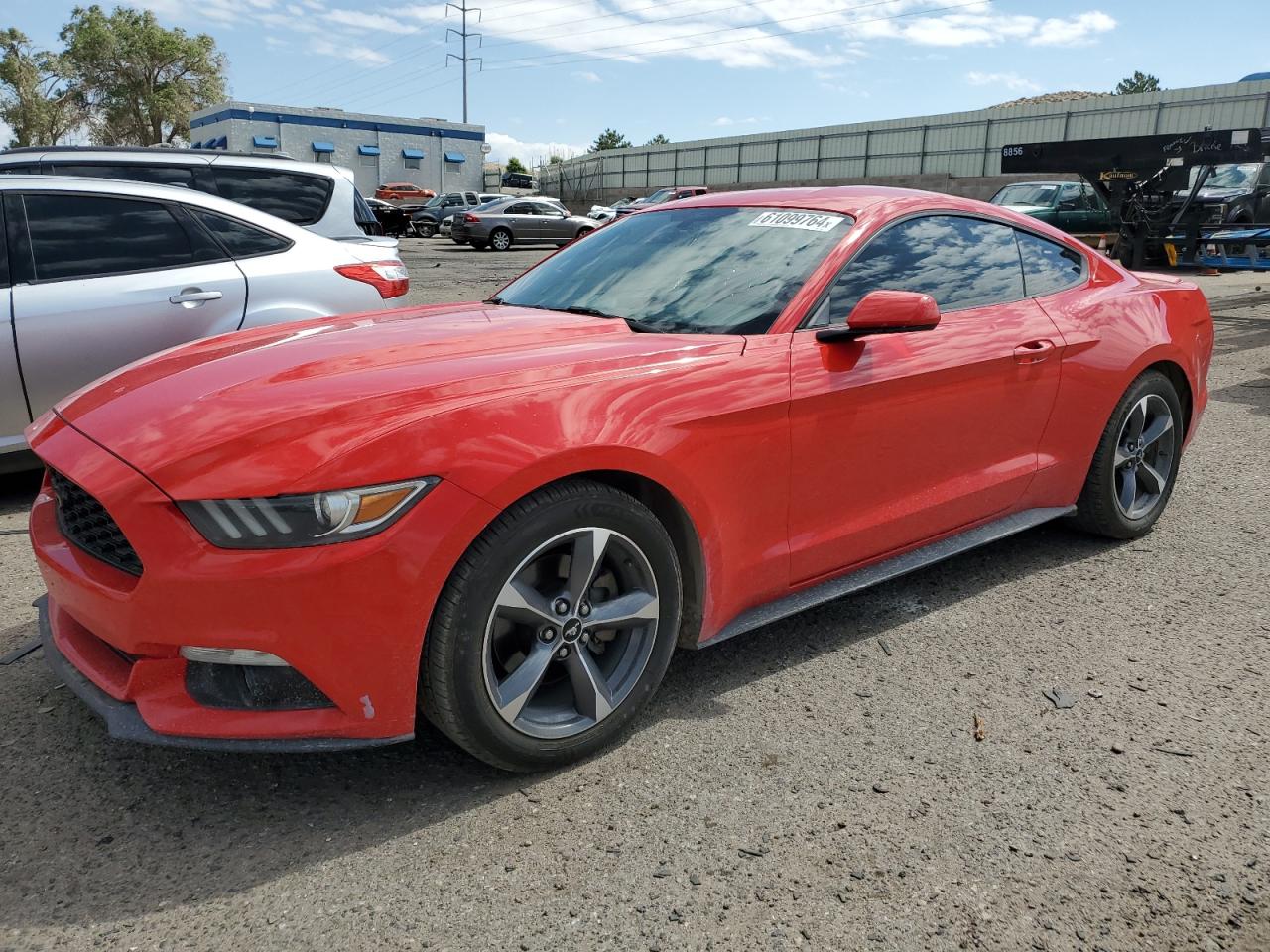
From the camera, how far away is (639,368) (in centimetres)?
278

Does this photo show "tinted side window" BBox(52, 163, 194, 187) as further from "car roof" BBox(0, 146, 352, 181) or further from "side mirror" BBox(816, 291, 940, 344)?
"side mirror" BBox(816, 291, 940, 344)

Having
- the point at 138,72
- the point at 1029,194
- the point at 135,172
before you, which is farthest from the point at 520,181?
the point at 135,172

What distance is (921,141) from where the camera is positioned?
131ft

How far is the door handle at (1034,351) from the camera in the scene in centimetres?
371

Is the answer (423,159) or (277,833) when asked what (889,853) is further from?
(423,159)

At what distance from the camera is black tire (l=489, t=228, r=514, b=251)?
28359 millimetres

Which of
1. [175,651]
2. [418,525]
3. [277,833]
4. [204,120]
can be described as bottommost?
[277,833]

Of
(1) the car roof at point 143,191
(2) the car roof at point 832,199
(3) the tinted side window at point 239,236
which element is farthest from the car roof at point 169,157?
(2) the car roof at point 832,199

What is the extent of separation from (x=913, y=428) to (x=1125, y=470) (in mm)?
1582

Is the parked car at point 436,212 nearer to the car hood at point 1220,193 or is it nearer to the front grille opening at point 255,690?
the car hood at point 1220,193

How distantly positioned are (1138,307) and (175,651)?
390cm

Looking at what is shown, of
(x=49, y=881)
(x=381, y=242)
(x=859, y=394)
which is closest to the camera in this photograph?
(x=49, y=881)

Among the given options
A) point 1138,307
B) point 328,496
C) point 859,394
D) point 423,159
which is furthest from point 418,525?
point 423,159

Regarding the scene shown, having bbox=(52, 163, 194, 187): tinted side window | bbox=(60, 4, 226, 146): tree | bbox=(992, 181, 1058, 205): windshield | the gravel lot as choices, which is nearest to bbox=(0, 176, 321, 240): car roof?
bbox=(52, 163, 194, 187): tinted side window
